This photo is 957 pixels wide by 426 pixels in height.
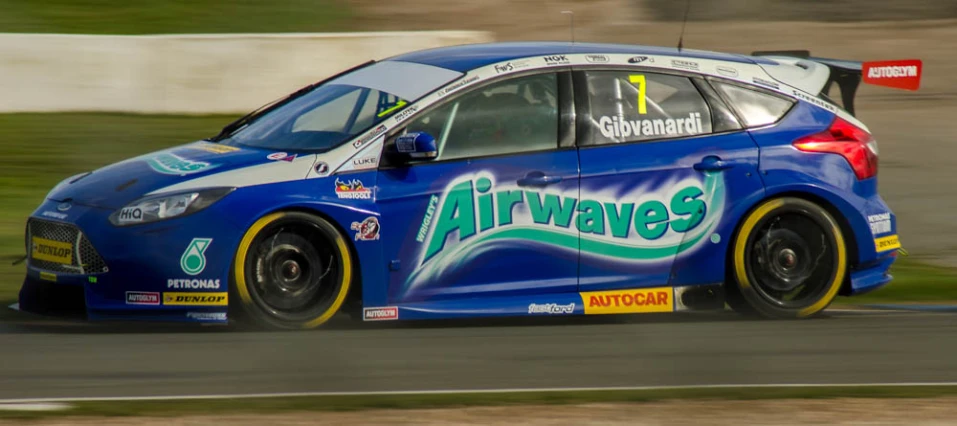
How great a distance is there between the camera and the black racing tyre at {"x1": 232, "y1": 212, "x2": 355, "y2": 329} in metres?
7.16

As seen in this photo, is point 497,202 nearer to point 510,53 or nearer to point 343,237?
point 343,237

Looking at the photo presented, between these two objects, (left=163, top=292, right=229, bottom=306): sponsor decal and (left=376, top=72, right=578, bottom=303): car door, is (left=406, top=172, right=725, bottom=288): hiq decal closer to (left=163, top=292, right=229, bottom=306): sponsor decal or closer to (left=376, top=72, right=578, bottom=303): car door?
(left=376, top=72, right=578, bottom=303): car door

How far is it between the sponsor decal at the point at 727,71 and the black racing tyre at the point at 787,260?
751 millimetres

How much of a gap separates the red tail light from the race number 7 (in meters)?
0.90

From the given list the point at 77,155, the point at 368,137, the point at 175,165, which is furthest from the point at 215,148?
the point at 77,155

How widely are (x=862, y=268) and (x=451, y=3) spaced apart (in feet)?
48.0

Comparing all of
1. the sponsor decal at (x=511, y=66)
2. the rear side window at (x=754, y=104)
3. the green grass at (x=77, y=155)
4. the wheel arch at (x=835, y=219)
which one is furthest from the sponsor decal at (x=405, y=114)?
the green grass at (x=77, y=155)

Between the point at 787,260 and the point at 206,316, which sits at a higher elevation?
the point at 787,260

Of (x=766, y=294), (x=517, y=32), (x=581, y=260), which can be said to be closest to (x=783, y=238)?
(x=766, y=294)

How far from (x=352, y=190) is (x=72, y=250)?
1.40m

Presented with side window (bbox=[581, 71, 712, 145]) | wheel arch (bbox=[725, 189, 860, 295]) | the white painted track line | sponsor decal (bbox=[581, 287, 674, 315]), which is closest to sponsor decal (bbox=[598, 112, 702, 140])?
side window (bbox=[581, 71, 712, 145])

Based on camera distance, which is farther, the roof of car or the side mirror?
the roof of car

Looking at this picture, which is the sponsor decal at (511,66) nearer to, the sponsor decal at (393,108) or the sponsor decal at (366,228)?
the sponsor decal at (393,108)

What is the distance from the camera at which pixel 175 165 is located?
7.44 metres
